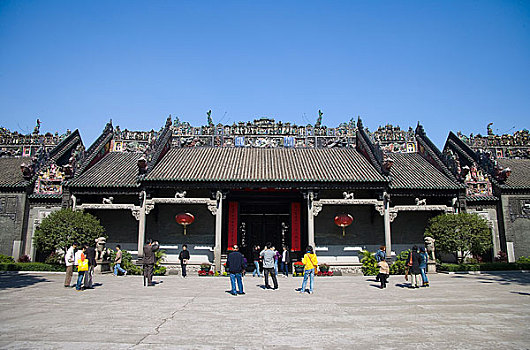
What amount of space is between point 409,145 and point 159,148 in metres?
15.1

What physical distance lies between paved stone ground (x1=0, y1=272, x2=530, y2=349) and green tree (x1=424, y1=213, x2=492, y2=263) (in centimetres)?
507

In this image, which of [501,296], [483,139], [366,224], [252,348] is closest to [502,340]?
[252,348]

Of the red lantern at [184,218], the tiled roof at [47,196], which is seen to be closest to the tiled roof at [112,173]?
the tiled roof at [47,196]

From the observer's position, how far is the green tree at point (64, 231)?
54.6 feet

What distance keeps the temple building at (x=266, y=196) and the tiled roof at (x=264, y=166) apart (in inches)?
2.2

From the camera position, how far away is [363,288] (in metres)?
12.4

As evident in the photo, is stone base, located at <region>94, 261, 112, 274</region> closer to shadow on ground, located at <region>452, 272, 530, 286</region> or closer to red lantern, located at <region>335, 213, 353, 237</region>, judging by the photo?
red lantern, located at <region>335, 213, 353, 237</region>

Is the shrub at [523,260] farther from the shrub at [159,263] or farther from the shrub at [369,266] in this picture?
the shrub at [159,263]

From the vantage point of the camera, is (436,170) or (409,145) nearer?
(436,170)

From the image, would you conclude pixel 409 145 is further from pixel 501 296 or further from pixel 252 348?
pixel 252 348

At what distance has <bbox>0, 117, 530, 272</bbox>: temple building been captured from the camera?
18.5m

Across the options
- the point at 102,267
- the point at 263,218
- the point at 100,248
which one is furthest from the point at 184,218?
the point at 263,218

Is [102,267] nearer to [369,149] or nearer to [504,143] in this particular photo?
[369,149]

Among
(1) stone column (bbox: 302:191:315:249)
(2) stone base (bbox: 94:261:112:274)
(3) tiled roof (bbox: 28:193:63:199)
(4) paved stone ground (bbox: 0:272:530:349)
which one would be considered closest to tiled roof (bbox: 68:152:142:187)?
(3) tiled roof (bbox: 28:193:63:199)
